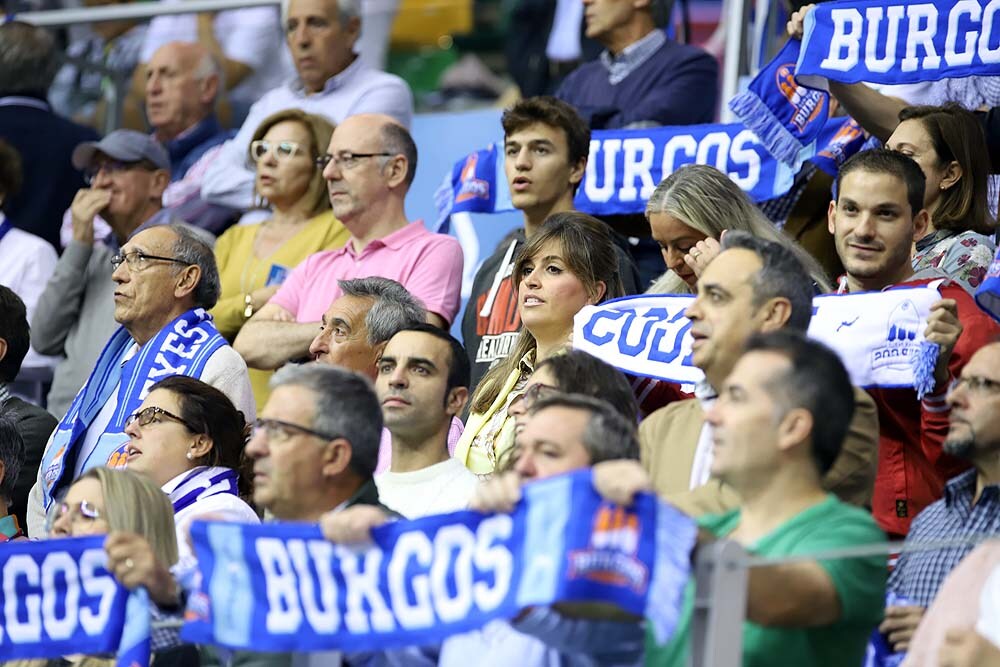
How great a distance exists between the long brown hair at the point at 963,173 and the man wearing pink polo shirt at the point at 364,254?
186 centimetres

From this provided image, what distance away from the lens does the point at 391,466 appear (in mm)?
5410

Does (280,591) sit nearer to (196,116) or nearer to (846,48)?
(846,48)

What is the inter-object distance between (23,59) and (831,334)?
5.26 meters

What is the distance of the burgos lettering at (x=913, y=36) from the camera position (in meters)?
6.14

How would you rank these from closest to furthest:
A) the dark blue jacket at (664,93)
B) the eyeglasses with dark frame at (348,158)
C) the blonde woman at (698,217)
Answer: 1. the blonde woman at (698,217)
2. the eyeglasses with dark frame at (348,158)
3. the dark blue jacket at (664,93)

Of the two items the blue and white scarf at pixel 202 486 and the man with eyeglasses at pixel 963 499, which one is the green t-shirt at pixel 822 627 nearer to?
the man with eyeglasses at pixel 963 499

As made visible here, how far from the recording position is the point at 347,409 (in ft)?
15.1

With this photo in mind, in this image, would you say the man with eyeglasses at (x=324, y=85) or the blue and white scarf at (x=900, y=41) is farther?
the man with eyeglasses at (x=324, y=85)

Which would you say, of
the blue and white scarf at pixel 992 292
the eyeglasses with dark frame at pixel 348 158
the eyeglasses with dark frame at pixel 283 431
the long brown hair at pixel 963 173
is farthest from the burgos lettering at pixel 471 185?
the eyeglasses with dark frame at pixel 283 431

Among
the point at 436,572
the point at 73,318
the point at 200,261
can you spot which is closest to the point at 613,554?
the point at 436,572

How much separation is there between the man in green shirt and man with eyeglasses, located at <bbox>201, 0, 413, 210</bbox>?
4.65 metres

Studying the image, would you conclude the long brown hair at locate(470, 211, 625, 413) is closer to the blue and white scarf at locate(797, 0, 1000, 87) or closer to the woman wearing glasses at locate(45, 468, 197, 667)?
the blue and white scarf at locate(797, 0, 1000, 87)

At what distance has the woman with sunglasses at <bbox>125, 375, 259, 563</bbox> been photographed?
5.58 meters

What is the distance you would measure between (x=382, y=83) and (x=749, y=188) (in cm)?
211
